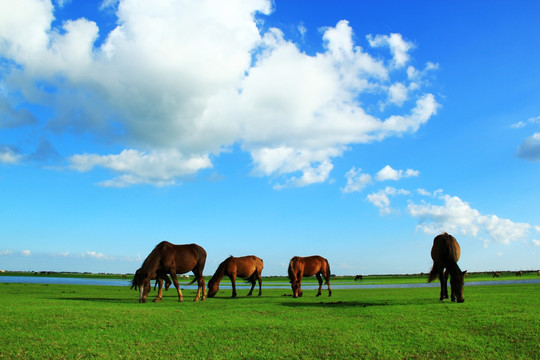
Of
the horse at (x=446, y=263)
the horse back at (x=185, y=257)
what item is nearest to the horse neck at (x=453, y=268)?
the horse at (x=446, y=263)

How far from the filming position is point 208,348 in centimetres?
691

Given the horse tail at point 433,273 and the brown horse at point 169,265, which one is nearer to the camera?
the horse tail at point 433,273

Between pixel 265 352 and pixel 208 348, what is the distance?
47.9 inches

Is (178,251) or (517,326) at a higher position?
(178,251)

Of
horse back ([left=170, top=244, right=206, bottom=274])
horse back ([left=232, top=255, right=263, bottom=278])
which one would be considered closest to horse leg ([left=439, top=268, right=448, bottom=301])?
horse back ([left=232, top=255, right=263, bottom=278])

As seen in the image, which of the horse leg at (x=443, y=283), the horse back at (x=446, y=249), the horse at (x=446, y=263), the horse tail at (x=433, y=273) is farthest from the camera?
the horse tail at (x=433, y=273)

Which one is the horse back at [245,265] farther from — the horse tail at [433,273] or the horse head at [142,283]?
the horse tail at [433,273]

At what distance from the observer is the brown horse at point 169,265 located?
52.9 ft

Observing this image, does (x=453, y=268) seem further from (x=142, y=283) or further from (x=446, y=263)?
(x=142, y=283)

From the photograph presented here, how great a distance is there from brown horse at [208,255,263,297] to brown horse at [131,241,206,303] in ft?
4.62

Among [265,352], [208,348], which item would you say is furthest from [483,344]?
[208,348]

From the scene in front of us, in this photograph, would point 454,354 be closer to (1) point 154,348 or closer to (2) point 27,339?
(1) point 154,348

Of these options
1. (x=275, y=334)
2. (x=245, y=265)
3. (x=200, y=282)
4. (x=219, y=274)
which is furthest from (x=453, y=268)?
(x=219, y=274)

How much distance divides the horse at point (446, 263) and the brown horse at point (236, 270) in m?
10.7
